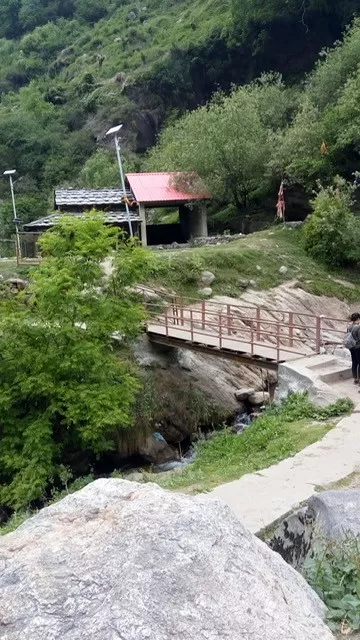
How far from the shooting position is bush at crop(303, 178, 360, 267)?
29.3 m

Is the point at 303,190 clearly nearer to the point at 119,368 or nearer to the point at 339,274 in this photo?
the point at 339,274

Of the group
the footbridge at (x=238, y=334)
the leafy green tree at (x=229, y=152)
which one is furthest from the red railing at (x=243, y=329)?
the leafy green tree at (x=229, y=152)

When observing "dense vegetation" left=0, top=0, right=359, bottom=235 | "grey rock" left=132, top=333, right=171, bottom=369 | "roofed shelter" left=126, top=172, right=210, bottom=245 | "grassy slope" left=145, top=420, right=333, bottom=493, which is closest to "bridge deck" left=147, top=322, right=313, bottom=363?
"grey rock" left=132, top=333, right=171, bottom=369

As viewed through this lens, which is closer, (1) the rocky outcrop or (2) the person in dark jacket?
(1) the rocky outcrop

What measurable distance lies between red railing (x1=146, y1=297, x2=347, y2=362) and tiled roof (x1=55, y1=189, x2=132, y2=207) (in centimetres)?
1081

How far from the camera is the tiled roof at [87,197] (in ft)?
107

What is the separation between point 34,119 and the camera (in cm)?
7075

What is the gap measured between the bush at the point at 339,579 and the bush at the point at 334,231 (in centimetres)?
2540

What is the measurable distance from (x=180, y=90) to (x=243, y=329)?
1984 inches

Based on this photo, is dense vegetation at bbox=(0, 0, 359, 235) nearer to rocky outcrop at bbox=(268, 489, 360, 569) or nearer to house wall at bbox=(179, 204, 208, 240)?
house wall at bbox=(179, 204, 208, 240)

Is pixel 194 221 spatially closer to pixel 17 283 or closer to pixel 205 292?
pixel 205 292

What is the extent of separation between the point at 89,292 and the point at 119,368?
2.13 meters

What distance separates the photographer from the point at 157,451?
18734mm

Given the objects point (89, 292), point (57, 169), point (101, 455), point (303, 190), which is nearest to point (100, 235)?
Answer: point (89, 292)
